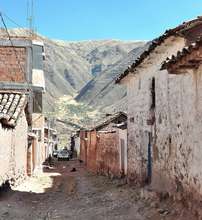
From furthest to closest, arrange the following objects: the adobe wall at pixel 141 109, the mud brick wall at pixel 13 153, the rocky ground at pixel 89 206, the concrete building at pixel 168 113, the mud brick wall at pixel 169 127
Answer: the mud brick wall at pixel 13 153 < the adobe wall at pixel 141 109 < the rocky ground at pixel 89 206 < the mud brick wall at pixel 169 127 < the concrete building at pixel 168 113

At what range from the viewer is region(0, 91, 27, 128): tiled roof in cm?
1559

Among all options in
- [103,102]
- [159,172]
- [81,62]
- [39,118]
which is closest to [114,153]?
[159,172]

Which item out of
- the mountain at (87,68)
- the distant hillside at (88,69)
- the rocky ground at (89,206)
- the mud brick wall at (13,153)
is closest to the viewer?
the rocky ground at (89,206)

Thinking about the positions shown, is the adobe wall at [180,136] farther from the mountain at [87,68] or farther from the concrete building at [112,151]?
the mountain at [87,68]

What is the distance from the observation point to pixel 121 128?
2178 centimetres

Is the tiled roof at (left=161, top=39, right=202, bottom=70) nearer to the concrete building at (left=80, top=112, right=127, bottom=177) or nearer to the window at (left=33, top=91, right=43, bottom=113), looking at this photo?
the concrete building at (left=80, top=112, right=127, bottom=177)

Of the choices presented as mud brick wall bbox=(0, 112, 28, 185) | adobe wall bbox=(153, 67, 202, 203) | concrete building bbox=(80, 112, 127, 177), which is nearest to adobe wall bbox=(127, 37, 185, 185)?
adobe wall bbox=(153, 67, 202, 203)

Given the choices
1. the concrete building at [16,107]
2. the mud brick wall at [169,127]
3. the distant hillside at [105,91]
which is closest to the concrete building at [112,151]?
the mud brick wall at [169,127]

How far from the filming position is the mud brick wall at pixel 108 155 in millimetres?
22891

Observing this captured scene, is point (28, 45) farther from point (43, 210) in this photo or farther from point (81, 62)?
point (81, 62)

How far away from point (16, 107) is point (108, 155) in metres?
9.00

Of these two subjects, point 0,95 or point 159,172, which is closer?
point 159,172

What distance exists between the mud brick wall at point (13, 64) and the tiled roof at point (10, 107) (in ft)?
30.4

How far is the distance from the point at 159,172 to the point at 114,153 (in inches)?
370
